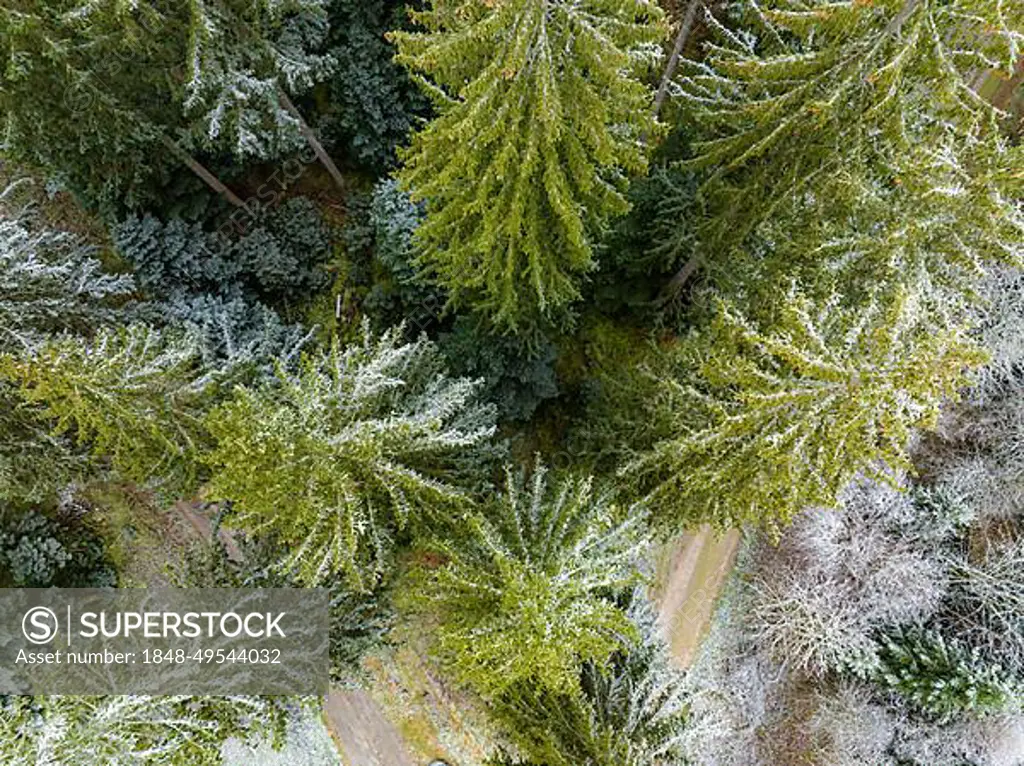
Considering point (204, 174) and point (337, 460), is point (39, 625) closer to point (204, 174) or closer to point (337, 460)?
point (337, 460)

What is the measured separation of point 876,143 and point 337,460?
30.2 feet

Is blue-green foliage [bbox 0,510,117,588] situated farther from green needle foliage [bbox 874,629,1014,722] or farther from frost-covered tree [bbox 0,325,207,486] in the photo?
green needle foliage [bbox 874,629,1014,722]

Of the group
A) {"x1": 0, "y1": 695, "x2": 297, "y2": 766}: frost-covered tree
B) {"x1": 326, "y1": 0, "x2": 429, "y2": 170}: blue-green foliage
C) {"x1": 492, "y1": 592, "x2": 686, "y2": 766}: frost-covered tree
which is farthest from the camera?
{"x1": 326, "y1": 0, "x2": 429, "y2": 170}: blue-green foliage

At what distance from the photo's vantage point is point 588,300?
18.5 m

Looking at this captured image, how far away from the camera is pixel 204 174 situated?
16922mm

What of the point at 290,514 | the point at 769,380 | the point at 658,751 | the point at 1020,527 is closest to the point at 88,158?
the point at 290,514

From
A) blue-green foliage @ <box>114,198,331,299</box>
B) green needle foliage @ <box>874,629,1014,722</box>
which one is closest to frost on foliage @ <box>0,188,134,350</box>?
blue-green foliage @ <box>114,198,331,299</box>

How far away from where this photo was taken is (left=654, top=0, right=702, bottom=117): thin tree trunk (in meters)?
17.0

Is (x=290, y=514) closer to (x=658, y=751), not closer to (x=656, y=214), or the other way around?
(x=658, y=751)

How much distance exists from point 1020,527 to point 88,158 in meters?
24.2

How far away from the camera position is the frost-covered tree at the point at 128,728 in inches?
422

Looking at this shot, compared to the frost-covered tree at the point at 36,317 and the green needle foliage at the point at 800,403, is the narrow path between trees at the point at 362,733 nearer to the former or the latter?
the frost-covered tree at the point at 36,317

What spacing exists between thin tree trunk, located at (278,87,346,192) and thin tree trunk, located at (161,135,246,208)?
88.1 inches

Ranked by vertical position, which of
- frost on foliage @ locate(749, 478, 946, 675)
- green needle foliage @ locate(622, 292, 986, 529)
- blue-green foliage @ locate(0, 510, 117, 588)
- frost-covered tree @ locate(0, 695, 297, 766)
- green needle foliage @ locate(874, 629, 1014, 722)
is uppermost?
green needle foliage @ locate(622, 292, 986, 529)
